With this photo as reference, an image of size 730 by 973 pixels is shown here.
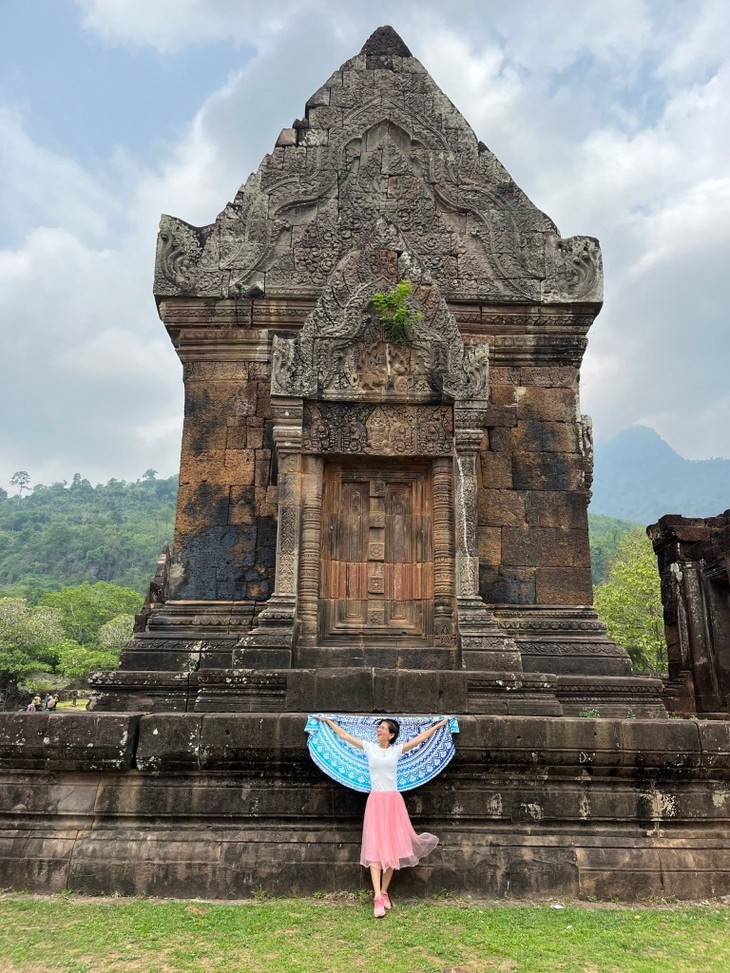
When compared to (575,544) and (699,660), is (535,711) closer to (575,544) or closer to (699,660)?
(575,544)

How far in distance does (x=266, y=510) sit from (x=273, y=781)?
10.4 ft

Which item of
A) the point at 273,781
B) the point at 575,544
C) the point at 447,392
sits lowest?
the point at 273,781

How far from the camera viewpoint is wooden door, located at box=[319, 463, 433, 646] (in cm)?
684

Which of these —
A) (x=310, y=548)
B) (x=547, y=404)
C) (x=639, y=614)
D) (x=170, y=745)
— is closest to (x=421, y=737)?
(x=170, y=745)

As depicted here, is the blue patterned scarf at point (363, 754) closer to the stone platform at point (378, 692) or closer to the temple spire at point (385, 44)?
the stone platform at point (378, 692)

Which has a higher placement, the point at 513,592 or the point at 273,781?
the point at 513,592

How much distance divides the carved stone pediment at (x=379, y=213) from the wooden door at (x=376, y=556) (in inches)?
89.6

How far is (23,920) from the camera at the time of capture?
161 inches

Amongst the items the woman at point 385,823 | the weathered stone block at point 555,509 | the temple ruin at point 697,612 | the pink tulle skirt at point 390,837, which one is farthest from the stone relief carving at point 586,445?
the temple ruin at point 697,612

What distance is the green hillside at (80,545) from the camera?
96.3m

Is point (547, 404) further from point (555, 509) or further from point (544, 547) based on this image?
point (544, 547)

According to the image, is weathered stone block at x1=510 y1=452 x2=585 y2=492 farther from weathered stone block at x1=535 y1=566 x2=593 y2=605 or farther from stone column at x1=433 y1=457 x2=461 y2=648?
stone column at x1=433 y1=457 x2=461 y2=648

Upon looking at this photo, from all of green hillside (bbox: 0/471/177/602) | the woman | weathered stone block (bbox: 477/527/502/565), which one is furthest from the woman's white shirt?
green hillside (bbox: 0/471/177/602)

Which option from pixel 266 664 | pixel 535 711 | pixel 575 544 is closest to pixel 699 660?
pixel 575 544
